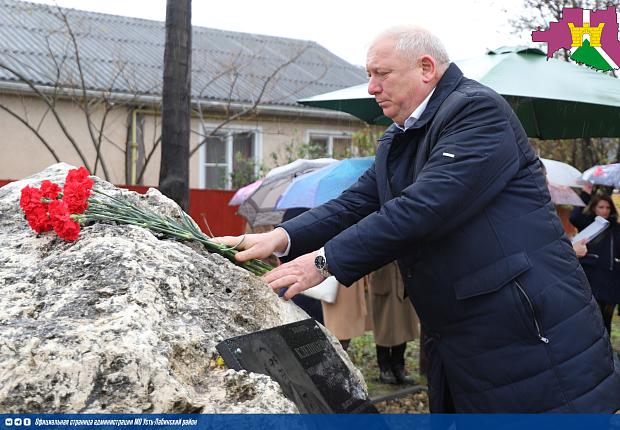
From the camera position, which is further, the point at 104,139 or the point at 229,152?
the point at 229,152

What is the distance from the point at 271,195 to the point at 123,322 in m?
5.11

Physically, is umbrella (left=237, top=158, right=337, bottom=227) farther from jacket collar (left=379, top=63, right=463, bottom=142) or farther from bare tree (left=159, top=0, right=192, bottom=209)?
jacket collar (left=379, top=63, right=463, bottom=142)

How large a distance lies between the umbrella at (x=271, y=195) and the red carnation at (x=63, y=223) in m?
4.47

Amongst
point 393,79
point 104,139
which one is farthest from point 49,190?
point 104,139

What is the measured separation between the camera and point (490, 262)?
2.30m

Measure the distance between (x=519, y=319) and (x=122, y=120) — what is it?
1146 cm

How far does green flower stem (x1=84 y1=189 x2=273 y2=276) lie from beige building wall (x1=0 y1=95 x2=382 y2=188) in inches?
342

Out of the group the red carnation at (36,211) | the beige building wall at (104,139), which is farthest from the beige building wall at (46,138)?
the red carnation at (36,211)

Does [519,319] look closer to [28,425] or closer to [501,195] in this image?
[501,195]

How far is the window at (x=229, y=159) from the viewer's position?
45.6ft

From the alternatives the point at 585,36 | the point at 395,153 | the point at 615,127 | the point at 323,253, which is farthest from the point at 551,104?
the point at 323,253

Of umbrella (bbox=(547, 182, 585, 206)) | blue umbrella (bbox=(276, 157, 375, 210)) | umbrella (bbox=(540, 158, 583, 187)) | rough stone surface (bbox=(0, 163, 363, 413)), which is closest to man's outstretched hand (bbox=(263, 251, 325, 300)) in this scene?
rough stone surface (bbox=(0, 163, 363, 413))

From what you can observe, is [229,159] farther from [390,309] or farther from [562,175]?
[390,309]

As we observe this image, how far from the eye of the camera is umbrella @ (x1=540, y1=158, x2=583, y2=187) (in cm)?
828
